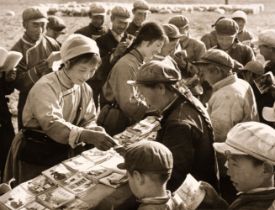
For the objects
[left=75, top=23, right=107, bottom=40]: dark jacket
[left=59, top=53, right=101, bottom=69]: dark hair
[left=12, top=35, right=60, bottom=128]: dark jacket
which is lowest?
[left=75, top=23, right=107, bottom=40]: dark jacket

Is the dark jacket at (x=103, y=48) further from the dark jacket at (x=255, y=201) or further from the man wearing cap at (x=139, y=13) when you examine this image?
the dark jacket at (x=255, y=201)

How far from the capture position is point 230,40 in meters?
7.98

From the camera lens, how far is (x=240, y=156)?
3.71 m

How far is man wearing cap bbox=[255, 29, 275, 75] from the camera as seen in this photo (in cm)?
702

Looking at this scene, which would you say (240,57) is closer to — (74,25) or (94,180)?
(94,180)

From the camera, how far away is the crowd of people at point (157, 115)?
365cm

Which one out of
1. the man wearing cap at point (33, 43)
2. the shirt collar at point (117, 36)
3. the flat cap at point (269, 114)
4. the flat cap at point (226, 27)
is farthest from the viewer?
the shirt collar at point (117, 36)

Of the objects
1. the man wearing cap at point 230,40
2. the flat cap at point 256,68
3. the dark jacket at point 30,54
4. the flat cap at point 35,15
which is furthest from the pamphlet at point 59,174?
the man wearing cap at point 230,40

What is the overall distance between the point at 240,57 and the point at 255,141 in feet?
16.2

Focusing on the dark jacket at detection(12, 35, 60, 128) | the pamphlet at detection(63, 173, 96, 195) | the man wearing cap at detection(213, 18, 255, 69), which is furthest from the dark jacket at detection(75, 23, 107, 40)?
the pamphlet at detection(63, 173, 96, 195)

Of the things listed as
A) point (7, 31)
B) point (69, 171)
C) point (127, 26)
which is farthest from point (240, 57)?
point (7, 31)

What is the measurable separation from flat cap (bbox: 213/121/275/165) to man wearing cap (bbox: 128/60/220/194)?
1.17 feet

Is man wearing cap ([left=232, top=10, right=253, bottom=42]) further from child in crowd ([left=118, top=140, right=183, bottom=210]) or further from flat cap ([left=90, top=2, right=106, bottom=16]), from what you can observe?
child in crowd ([left=118, top=140, right=183, bottom=210])

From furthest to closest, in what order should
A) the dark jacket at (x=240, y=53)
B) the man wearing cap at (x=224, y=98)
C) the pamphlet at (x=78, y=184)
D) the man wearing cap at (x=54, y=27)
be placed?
the man wearing cap at (x=54, y=27), the dark jacket at (x=240, y=53), the man wearing cap at (x=224, y=98), the pamphlet at (x=78, y=184)
